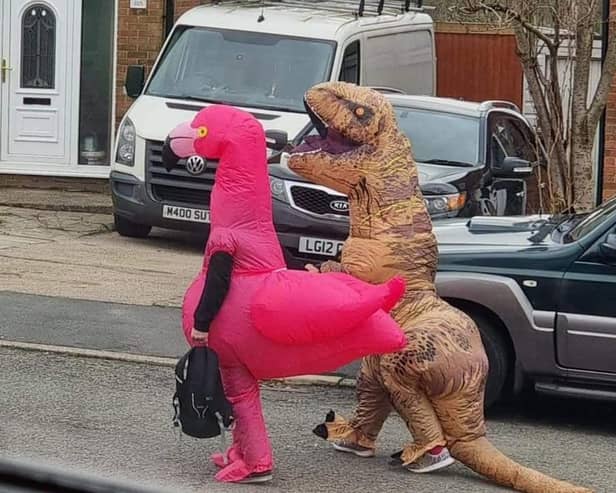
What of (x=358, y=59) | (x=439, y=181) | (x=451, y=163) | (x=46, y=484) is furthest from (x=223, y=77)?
(x=46, y=484)

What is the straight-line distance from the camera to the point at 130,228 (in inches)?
524

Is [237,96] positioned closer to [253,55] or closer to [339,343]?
[253,55]

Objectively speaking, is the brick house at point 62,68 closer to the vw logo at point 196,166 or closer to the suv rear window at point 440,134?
the vw logo at point 196,166

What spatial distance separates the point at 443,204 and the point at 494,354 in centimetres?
342

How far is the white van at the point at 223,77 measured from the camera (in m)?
12.6

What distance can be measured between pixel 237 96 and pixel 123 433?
22.1 feet

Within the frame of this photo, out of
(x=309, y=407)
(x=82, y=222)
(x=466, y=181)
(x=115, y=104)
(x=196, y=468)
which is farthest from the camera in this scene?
(x=115, y=104)

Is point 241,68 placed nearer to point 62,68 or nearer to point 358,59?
point 358,59

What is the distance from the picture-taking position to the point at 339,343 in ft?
18.7

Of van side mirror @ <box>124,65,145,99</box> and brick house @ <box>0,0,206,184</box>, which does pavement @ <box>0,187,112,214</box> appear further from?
van side mirror @ <box>124,65,145,99</box>

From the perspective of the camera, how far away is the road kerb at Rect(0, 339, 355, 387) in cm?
808

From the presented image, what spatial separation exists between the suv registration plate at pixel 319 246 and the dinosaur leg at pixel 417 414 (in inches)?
190

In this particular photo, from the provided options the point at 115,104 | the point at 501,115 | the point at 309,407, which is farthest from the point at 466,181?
the point at 115,104

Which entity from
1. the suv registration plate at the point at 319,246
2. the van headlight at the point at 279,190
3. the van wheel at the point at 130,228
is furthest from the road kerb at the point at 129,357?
the van wheel at the point at 130,228
